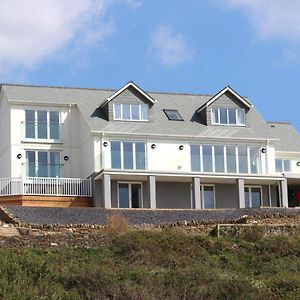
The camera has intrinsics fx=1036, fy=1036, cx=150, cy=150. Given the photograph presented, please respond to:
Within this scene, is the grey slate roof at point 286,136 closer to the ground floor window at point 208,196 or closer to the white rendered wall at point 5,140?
the ground floor window at point 208,196

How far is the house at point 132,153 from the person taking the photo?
54.0 meters

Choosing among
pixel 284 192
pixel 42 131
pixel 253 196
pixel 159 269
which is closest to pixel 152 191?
pixel 253 196

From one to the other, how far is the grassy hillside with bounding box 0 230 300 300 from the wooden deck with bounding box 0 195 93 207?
36.5ft

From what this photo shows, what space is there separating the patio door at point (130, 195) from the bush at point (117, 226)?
8.47 meters

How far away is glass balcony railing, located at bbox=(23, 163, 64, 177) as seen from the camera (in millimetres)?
55344

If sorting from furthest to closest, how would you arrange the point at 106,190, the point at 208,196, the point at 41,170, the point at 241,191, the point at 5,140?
the point at 5,140 → the point at 208,196 → the point at 41,170 → the point at 241,191 → the point at 106,190

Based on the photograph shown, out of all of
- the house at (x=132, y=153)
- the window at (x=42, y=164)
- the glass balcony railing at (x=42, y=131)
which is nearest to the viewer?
the house at (x=132, y=153)

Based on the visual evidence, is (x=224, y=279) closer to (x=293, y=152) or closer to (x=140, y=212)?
(x=140, y=212)

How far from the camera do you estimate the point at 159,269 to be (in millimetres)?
38906

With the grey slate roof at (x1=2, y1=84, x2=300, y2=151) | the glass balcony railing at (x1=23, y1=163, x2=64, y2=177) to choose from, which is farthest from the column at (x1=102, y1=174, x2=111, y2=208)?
the glass balcony railing at (x1=23, y1=163, x2=64, y2=177)

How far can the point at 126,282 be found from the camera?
1406 inches

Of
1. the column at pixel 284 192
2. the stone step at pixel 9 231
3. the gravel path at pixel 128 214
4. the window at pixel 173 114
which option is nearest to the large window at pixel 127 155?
the window at pixel 173 114

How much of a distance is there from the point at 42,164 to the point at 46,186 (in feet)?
7.81

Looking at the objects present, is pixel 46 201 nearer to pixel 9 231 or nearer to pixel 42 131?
pixel 42 131
